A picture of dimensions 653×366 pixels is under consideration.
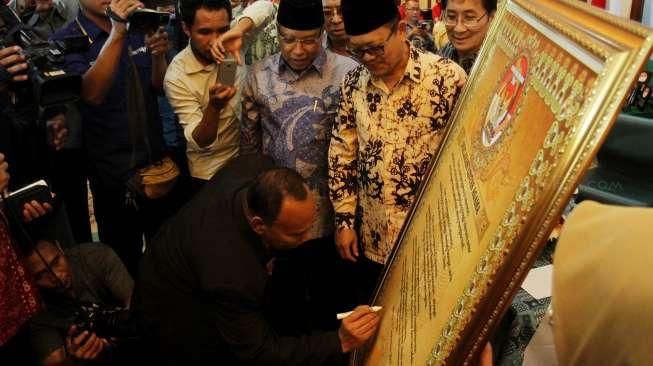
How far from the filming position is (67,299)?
2051 mm

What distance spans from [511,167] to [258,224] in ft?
2.83

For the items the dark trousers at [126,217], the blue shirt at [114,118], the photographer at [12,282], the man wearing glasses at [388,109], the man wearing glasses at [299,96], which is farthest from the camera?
the dark trousers at [126,217]

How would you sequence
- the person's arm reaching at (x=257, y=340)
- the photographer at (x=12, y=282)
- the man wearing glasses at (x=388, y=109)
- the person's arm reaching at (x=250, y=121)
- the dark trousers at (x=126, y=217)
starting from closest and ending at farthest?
1. the person's arm reaching at (x=257, y=340)
2. the man wearing glasses at (x=388, y=109)
3. the photographer at (x=12, y=282)
4. the person's arm reaching at (x=250, y=121)
5. the dark trousers at (x=126, y=217)

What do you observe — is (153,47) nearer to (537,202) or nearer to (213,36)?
(213,36)

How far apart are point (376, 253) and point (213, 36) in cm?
102

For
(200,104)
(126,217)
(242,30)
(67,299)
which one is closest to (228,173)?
(200,104)

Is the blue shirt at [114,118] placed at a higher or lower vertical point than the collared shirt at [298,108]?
lower

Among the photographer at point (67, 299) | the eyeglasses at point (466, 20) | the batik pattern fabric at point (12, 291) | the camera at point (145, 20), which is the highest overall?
the eyeglasses at point (466, 20)

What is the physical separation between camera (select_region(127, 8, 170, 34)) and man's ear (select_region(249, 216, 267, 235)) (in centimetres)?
110

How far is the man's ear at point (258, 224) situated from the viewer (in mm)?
1307

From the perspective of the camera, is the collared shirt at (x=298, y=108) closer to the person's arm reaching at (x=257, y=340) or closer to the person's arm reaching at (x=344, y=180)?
the person's arm reaching at (x=344, y=180)

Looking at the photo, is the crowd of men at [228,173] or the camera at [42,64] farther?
the camera at [42,64]

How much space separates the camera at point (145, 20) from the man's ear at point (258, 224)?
1096 mm

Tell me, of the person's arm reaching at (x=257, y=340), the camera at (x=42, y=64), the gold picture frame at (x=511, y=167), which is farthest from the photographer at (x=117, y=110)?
the gold picture frame at (x=511, y=167)
